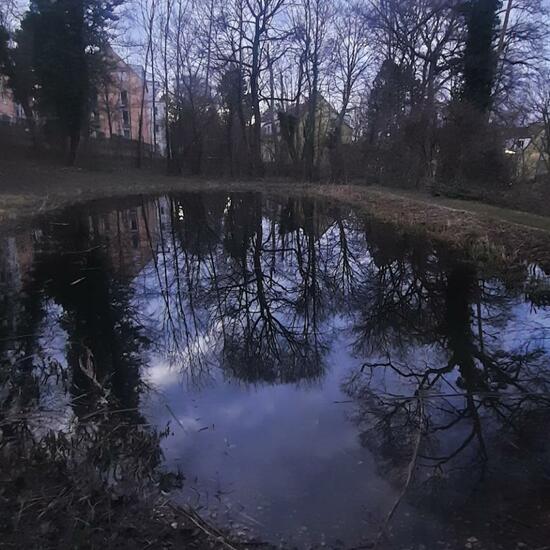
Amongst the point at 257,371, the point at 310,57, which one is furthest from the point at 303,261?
the point at 310,57

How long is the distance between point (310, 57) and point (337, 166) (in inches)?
417

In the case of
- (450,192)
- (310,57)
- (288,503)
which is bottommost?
(288,503)

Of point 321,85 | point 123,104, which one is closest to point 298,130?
point 321,85

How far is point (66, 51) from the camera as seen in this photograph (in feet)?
103

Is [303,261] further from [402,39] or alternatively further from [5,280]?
[402,39]

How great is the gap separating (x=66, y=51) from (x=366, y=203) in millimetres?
21830

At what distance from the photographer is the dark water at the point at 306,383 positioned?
3908 millimetres

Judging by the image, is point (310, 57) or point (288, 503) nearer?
point (288, 503)

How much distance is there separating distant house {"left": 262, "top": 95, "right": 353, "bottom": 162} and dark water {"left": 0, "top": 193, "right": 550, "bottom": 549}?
27209 mm

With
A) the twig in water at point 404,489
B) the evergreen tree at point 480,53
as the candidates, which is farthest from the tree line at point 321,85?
the twig in water at point 404,489

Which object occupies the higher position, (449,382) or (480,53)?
(480,53)

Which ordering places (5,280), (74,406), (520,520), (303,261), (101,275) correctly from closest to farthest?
1. (520,520)
2. (74,406)
3. (5,280)
4. (101,275)
5. (303,261)

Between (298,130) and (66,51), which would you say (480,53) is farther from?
(66,51)

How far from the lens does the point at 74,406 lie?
512 centimetres
